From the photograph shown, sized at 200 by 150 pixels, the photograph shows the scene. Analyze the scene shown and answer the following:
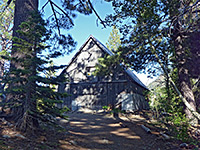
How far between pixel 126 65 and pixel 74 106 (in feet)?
26.7

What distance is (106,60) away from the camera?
10.7m

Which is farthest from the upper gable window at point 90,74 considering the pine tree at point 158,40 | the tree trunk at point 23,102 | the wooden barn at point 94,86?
the tree trunk at point 23,102

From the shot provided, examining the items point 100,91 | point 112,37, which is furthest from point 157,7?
point 112,37

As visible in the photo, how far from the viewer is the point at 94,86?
15.7 m

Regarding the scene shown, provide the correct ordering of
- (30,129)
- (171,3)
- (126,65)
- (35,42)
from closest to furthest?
(30,129), (35,42), (171,3), (126,65)

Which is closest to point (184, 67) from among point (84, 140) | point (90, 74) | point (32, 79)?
point (84, 140)

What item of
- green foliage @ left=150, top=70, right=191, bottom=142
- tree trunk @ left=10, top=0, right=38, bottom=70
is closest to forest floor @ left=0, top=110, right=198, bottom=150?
green foliage @ left=150, top=70, right=191, bottom=142

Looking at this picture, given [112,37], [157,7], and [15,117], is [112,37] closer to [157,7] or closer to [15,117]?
[157,7]

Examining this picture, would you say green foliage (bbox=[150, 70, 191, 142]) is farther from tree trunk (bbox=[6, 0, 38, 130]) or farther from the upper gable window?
the upper gable window

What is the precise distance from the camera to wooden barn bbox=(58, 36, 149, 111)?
47.5 feet

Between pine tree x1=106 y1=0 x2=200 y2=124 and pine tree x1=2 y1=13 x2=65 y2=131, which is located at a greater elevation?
pine tree x1=106 y1=0 x2=200 y2=124

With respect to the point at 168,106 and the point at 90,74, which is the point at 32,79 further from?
the point at 90,74

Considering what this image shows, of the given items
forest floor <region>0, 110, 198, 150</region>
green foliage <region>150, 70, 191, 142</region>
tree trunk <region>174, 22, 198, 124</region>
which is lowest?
forest floor <region>0, 110, 198, 150</region>

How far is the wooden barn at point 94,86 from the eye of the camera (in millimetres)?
14469
